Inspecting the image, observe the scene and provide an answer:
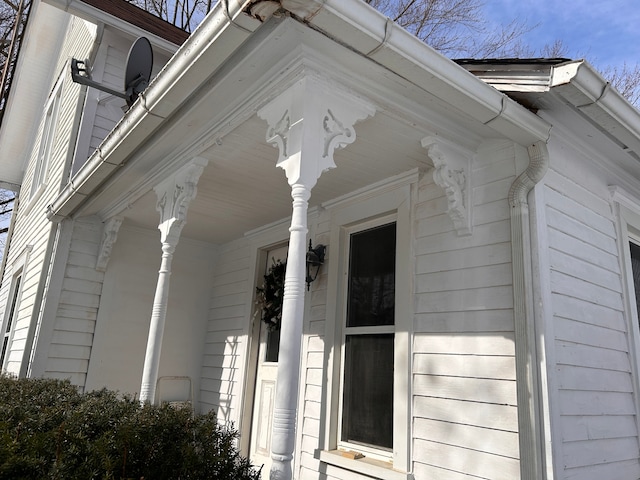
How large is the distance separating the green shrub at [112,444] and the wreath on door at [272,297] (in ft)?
8.88

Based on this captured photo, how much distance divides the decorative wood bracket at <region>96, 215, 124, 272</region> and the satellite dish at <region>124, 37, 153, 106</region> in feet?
4.18

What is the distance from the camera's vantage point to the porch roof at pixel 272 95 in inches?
82.6

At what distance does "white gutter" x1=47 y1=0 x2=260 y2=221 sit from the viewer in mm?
2068

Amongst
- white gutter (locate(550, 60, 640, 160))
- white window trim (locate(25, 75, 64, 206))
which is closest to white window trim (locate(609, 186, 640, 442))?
white gutter (locate(550, 60, 640, 160))

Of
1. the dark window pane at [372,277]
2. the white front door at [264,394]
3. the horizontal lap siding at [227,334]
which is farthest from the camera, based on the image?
the horizontal lap siding at [227,334]

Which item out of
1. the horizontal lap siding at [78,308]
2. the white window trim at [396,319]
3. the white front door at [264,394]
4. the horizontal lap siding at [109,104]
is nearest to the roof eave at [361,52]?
the white window trim at [396,319]

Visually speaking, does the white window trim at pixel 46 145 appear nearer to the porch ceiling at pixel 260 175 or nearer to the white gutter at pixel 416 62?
the porch ceiling at pixel 260 175

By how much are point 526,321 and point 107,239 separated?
420 centimetres

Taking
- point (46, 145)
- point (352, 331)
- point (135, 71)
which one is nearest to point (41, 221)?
point (46, 145)

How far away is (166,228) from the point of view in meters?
3.70

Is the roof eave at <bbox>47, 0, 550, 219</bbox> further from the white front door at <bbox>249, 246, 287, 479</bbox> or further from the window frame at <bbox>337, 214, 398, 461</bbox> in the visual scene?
the white front door at <bbox>249, 246, 287, 479</bbox>

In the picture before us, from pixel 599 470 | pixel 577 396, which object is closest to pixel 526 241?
pixel 577 396

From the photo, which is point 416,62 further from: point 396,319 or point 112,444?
point 112,444

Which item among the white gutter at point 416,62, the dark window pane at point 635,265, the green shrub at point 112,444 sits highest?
the white gutter at point 416,62
